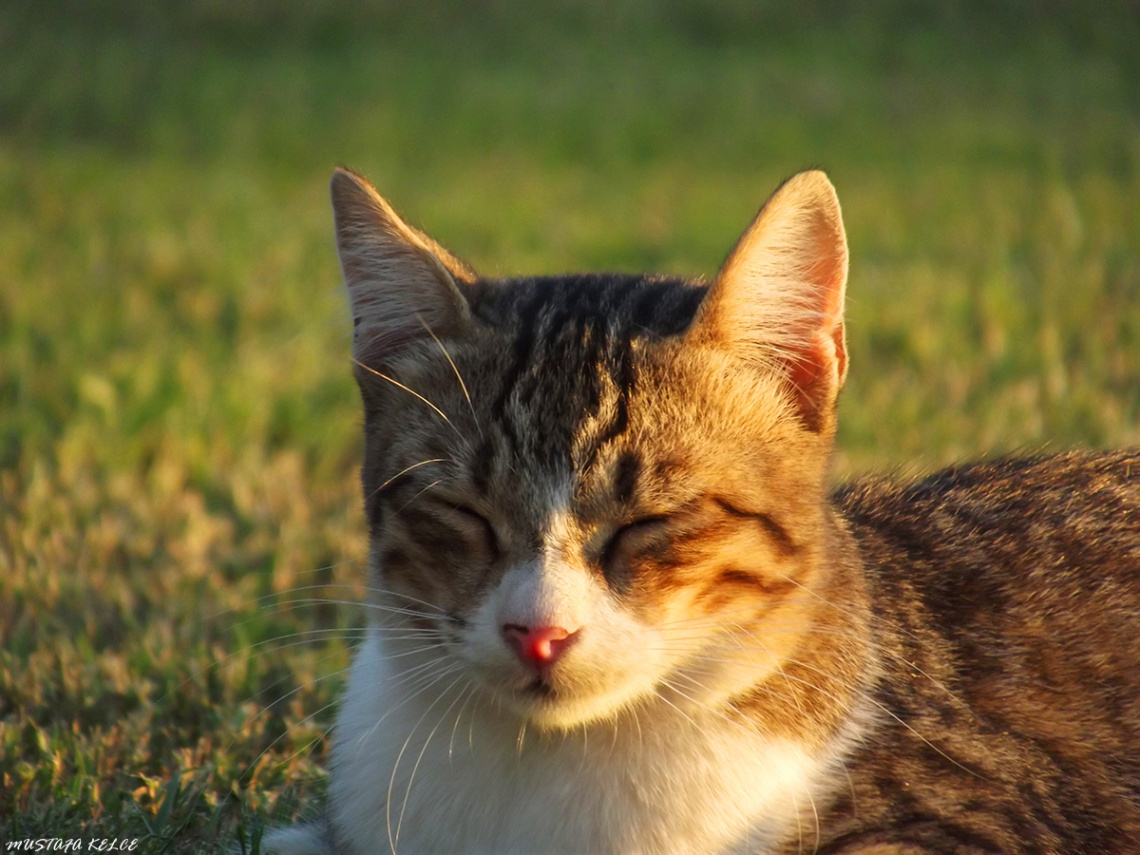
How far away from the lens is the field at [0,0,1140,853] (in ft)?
12.7

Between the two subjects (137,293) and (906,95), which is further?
(906,95)

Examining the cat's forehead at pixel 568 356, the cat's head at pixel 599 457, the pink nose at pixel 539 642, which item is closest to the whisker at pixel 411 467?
the cat's head at pixel 599 457

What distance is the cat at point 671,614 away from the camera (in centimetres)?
252

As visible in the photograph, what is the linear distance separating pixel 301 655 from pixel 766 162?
8530 millimetres

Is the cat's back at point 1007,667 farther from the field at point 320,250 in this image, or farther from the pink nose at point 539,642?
the field at point 320,250

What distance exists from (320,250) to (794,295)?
6176mm

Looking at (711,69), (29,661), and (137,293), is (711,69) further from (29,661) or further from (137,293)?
(29,661)

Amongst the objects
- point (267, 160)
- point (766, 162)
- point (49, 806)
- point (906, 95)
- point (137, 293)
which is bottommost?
point (49, 806)

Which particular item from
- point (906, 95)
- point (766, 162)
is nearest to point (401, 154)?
point (766, 162)

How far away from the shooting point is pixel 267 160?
11.5 meters

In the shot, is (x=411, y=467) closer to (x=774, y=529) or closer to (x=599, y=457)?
(x=599, y=457)

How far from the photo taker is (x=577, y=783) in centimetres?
259

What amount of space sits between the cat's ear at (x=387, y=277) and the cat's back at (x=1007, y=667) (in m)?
1.10

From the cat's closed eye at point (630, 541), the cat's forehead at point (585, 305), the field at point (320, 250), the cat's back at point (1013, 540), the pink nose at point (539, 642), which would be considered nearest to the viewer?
the pink nose at point (539, 642)
